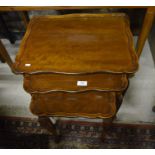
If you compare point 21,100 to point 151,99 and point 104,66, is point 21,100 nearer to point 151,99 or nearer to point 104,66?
point 104,66

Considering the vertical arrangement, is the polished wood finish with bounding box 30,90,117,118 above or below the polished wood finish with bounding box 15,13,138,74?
below

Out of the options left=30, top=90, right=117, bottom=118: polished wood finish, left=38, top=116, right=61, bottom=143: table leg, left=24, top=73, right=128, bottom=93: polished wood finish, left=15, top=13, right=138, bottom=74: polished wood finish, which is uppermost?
Answer: left=15, top=13, right=138, bottom=74: polished wood finish

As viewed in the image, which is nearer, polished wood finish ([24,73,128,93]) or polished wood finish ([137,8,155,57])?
polished wood finish ([24,73,128,93])

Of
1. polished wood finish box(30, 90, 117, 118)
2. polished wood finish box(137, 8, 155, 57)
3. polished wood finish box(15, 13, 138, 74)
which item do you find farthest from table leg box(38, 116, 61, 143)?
polished wood finish box(137, 8, 155, 57)

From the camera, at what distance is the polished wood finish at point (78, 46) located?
910 mm

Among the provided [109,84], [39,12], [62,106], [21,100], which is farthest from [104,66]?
[39,12]

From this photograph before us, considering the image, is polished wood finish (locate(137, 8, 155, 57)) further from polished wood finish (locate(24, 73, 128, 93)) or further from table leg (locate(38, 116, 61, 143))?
table leg (locate(38, 116, 61, 143))

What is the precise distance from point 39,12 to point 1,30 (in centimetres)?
36

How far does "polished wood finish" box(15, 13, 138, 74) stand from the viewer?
910mm

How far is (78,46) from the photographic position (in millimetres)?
980

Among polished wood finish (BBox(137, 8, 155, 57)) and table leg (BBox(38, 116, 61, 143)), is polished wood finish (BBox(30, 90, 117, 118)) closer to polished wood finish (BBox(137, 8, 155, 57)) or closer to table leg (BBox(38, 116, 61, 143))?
table leg (BBox(38, 116, 61, 143))

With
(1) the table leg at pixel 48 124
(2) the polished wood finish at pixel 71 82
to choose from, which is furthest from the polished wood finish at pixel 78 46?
(1) the table leg at pixel 48 124

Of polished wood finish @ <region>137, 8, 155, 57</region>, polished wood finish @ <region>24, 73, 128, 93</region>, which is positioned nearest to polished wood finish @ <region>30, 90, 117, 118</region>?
polished wood finish @ <region>24, 73, 128, 93</region>

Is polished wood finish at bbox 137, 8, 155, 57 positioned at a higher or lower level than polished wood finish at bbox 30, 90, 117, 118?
higher
